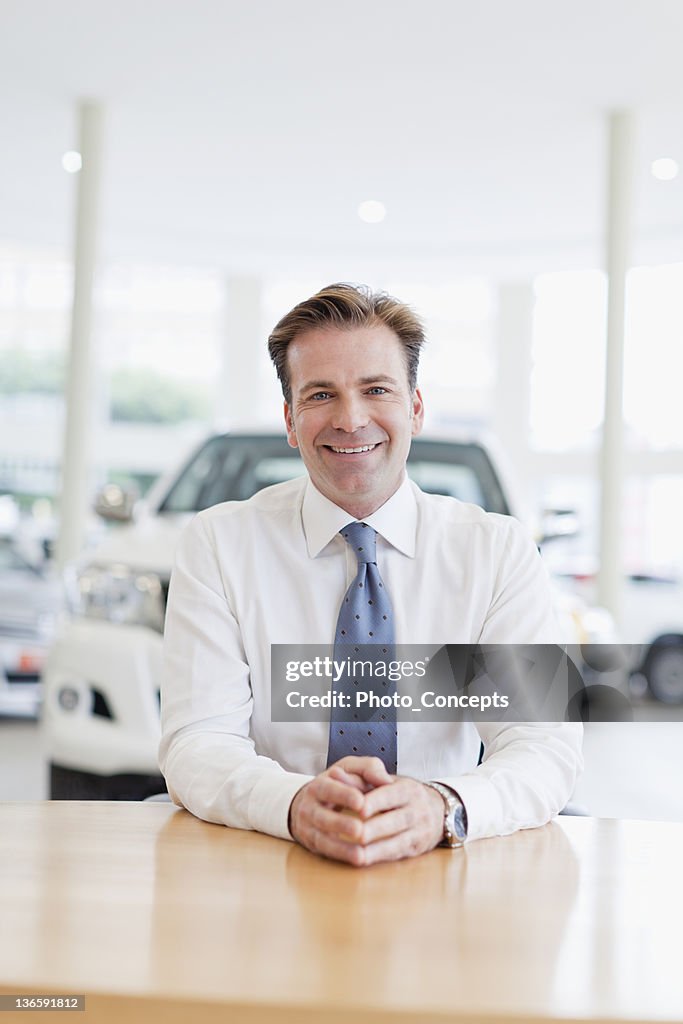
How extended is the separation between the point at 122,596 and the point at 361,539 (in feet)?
5.13

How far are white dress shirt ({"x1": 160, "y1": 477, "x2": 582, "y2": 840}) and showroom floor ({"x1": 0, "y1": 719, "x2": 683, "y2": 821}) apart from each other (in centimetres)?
197

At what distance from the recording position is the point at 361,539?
1619mm

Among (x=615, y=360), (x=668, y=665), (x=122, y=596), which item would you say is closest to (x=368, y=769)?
(x=122, y=596)

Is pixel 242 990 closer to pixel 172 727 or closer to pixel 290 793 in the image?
pixel 290 793

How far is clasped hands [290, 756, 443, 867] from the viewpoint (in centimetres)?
115

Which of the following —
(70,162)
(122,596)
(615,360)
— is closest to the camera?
(122,596)

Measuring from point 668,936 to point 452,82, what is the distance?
6042mm

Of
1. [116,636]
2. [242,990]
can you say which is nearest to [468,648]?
[242,990]

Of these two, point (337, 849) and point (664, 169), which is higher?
point (664, 169)

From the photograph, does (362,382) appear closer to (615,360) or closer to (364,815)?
(364,815)

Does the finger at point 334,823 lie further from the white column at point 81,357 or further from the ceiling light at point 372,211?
the ceiling light at point 372,211

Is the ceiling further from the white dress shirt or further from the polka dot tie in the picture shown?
the polka dot tie

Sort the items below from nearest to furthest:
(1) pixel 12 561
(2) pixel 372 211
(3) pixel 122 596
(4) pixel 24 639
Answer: (3) pixel 122 596
(4) pixel 24 639
(1) pixel 12 561
(2) pixel 372 211

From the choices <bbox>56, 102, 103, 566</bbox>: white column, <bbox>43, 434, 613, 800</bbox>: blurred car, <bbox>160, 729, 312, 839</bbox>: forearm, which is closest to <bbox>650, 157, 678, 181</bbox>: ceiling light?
<bbox>56, 102, 103, 566</bbox>: white column
